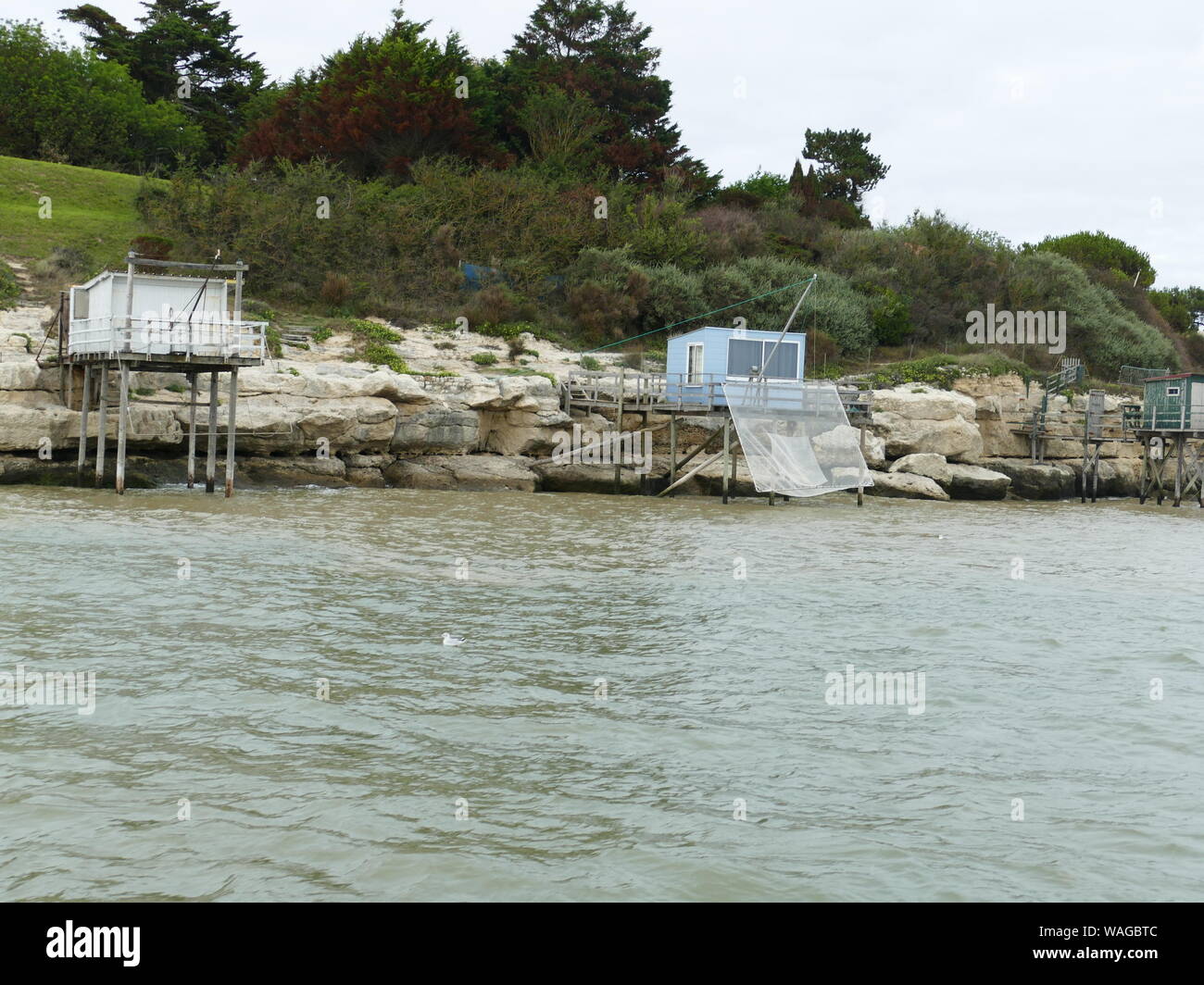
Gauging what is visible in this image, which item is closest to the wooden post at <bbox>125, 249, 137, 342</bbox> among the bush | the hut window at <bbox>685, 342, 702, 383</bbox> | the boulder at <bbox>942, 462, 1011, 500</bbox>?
the bush

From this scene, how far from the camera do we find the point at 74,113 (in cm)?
4756

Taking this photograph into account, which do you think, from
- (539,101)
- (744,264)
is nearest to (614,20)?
(539,101)

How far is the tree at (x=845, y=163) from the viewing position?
61.1 metres

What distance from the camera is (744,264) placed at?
4484cm

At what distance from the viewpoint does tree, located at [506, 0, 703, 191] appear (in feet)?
161

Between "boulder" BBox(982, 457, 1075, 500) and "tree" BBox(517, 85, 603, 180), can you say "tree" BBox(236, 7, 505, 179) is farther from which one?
"boulder" BBox(982, 457, 1075, 500)

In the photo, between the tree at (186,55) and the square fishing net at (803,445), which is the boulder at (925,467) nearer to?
the square fishing net at (803,445)

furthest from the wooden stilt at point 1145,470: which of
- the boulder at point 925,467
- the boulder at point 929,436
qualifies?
the boulder at point 925,467

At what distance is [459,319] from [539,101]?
1507 centimetres

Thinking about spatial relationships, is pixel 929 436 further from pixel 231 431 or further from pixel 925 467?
pixel 231 431

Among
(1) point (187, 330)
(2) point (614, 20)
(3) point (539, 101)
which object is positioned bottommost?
(1) point (187, 330)

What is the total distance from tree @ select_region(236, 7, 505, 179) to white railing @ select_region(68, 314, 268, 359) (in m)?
20.2

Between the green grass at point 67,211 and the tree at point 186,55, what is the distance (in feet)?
32.8

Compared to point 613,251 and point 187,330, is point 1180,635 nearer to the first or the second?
point 187,330
